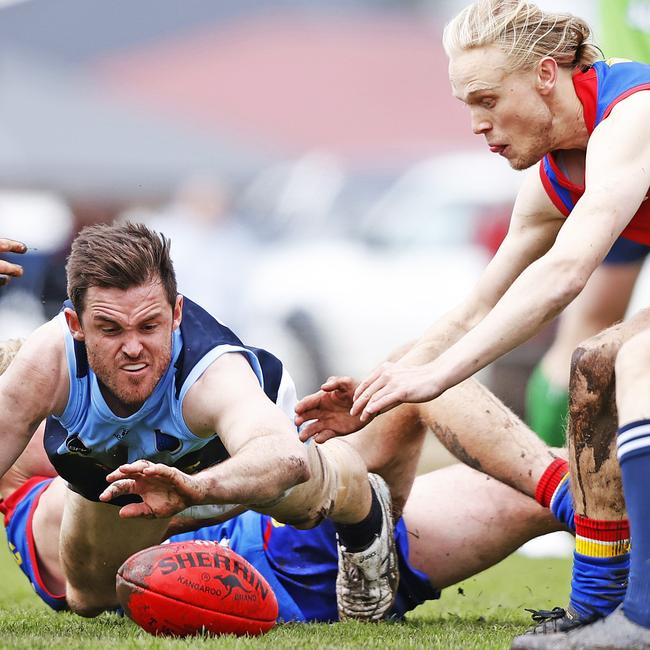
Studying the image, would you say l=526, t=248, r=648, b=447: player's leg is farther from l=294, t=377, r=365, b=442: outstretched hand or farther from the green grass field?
l=294, t=377, r=365, b=442: outstretched hand

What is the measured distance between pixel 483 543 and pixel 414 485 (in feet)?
1.74

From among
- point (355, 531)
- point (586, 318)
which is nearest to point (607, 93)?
point (355, 531)

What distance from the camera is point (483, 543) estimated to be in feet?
17.7

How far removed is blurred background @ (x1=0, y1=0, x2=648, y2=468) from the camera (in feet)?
41.9

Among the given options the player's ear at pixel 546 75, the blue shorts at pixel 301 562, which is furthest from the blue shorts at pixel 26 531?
the player's ear at pixel 546 75

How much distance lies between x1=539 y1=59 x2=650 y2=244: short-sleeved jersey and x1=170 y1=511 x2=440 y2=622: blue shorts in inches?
63.1

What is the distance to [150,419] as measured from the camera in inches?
191

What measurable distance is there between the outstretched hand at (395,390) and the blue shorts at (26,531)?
223cm

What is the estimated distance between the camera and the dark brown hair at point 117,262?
183 inches

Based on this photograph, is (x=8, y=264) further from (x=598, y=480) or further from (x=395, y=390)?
(x=598, y=480)

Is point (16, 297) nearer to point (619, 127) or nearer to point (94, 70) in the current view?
point (94, 70)

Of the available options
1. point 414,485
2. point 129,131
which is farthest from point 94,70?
point 414,485

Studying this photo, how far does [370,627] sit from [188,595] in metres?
0.80

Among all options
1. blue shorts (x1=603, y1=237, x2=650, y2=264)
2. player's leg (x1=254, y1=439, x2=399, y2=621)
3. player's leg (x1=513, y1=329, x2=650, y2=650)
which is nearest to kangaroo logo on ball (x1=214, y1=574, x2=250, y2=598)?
player's leg (x1=254, y1=439, x2=399, y2=621)
